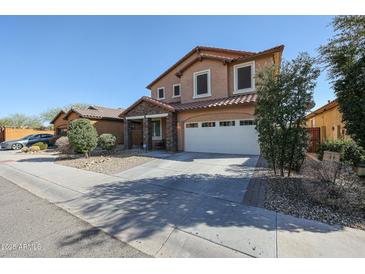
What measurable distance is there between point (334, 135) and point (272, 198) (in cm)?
1335

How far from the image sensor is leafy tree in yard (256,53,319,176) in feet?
19.7

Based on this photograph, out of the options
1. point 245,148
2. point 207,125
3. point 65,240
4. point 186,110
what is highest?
point 186,110

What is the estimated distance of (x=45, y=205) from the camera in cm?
475

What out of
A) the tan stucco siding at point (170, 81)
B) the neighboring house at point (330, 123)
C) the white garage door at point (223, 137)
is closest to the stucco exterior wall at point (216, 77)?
the white garage door at point (223, 137)

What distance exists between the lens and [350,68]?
14.4ft

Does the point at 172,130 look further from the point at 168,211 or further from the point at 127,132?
the point at 168,211

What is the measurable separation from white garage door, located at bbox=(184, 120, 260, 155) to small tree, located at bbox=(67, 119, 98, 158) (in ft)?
21.6

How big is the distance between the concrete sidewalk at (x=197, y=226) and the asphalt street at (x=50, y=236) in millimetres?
209

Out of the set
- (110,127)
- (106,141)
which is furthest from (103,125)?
(106,141)

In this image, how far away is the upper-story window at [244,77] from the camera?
12.2 metres

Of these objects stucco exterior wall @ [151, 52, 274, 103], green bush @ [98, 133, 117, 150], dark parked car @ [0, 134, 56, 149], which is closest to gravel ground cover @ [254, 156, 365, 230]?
stucco exterior wall @ [151, 52, 274, 103]

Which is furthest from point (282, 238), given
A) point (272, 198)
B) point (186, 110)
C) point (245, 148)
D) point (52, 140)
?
point (52, 140)

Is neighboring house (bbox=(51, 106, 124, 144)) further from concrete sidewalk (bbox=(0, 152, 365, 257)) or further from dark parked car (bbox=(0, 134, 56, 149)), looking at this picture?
concrete sidewalk (bbox=(0, 152, 365, 257))

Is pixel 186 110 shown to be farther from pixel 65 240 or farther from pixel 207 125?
pixel 65 240
